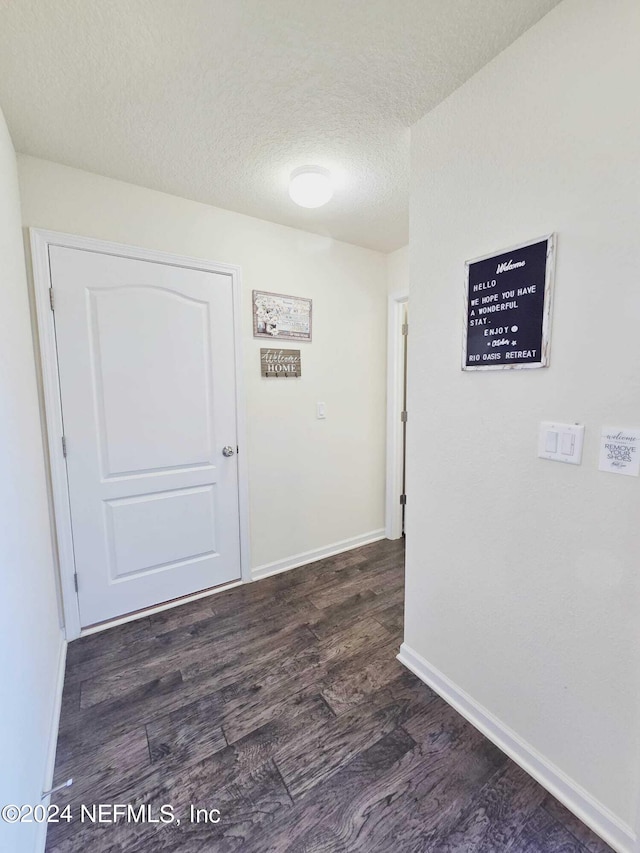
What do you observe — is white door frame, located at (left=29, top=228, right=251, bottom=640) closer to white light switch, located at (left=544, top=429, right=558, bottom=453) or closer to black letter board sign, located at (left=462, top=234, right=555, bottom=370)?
black letter board sign, located at (left=462, top=234, right=555, bottom=370)

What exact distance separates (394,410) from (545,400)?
182cm

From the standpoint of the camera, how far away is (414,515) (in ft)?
5.42

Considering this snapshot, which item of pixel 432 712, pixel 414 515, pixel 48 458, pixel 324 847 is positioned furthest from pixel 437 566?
pixel 48 458

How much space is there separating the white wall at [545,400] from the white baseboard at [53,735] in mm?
1449

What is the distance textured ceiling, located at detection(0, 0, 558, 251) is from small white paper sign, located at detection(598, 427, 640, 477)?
1.26 metres

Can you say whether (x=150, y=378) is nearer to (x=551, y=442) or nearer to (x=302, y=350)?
(x=302, y=350)

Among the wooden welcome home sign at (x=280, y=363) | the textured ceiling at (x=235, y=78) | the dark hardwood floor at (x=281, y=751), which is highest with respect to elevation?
the textured ceiling at (x=235, y=78)

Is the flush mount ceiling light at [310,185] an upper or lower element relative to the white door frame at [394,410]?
upper

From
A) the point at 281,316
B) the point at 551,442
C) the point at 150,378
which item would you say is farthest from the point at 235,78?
the point at 551,442

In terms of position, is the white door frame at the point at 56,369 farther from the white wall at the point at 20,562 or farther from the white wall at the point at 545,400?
the white wall at the point at 545,400

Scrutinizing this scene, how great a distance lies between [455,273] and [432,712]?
1770mm

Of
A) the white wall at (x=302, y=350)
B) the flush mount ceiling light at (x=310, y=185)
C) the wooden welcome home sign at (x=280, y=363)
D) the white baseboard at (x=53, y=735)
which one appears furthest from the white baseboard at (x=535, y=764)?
the flush mount ceiling light at (x=310, y=185)

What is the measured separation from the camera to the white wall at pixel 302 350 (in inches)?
74.3

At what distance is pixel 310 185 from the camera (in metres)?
1.79
